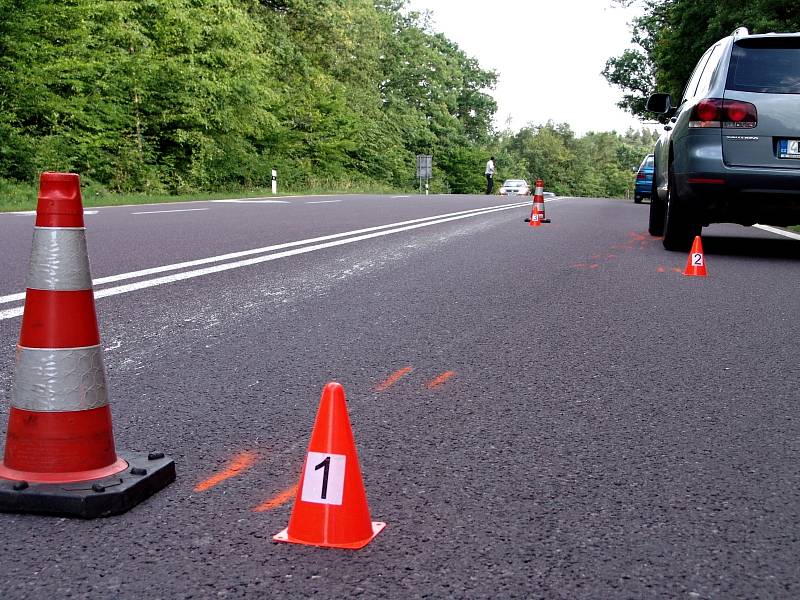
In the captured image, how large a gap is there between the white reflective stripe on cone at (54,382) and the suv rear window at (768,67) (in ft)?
23.8

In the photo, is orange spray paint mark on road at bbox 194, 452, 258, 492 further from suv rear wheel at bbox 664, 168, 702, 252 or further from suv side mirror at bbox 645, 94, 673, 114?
suv side mirror at bbox 645, 94, 673, 114

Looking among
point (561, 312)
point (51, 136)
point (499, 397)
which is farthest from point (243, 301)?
point (51, 136)

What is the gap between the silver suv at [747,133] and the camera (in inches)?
336

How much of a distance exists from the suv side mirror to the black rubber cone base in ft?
28.0

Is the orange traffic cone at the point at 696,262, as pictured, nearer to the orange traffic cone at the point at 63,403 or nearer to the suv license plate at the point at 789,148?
the suv license plate at the point at 789,148

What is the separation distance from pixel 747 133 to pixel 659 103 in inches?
70.1

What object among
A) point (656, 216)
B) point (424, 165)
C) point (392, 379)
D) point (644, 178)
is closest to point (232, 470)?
point (392, 379)

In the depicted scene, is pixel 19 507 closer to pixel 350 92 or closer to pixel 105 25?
pixel 105 25

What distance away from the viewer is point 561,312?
6.19m

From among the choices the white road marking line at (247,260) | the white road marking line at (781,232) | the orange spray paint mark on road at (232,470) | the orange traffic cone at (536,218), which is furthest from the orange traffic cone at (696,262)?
the orange traffic cone at (536,218)

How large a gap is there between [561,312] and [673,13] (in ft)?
89.8

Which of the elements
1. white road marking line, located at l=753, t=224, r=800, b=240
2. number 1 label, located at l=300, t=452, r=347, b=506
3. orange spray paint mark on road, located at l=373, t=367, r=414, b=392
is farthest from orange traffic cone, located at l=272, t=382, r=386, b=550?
white road marking line, located at l=753, t=224, r=800, b=240

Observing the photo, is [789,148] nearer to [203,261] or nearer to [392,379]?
[203,261]

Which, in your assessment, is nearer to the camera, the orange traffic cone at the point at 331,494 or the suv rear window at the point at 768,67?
the orange traffic cone at the point at 331,494
